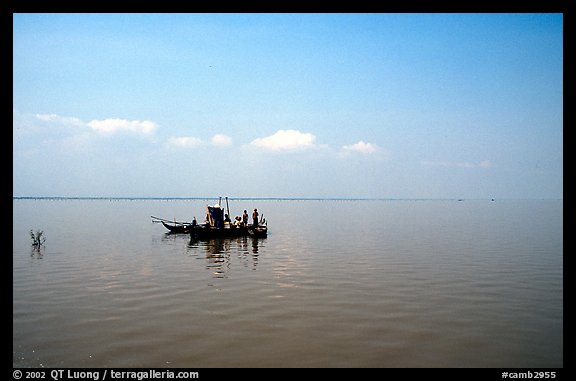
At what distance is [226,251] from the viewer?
1088 inches

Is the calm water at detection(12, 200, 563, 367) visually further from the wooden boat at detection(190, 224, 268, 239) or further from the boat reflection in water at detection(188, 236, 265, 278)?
the wooden boat at detection(190, 224, 268, 239)

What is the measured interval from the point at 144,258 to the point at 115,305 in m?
10.9

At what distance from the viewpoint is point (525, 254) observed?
26.2 meters

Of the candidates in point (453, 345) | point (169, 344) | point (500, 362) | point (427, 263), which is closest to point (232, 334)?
point (169, 344)

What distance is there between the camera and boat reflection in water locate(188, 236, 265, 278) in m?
22.1

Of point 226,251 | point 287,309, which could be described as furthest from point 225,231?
point 287,309

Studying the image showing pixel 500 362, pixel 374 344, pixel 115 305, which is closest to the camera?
pixel 500 362

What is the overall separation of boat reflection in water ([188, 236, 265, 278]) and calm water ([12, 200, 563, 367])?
0.59 ft

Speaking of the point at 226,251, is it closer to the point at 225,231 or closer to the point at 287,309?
the point at 225,231

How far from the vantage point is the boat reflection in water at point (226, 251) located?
2206cm

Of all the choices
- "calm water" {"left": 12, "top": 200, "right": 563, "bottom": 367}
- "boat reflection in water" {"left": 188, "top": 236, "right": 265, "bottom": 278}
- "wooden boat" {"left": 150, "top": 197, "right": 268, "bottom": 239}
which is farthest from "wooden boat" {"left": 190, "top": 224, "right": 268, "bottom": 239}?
"calm water" {"left": 12, "top": 200, "right": 563, "bottom": 367}

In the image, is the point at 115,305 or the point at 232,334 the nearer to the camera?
the point at 232,334

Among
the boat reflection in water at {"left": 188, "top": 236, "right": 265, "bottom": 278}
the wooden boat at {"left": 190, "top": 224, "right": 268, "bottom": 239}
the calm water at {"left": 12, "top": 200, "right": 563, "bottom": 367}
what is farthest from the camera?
the wooden boat at {"left": 190, "top": 224, "right": 268, "bottom": 239}
